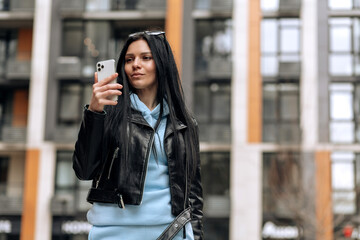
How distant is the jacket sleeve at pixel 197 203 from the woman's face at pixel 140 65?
1.23 feet

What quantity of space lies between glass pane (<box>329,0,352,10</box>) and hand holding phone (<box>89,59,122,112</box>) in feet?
79.3

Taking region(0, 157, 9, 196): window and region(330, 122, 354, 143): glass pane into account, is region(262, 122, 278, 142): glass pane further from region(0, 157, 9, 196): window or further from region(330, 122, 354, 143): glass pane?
region(0, 157, 9, 196): window

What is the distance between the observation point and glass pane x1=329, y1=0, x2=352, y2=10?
24.9 m

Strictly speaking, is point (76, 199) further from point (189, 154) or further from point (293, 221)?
point (189, 154)

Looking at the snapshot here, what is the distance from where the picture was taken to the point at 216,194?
80.8ft

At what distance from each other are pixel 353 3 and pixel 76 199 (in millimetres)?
15026

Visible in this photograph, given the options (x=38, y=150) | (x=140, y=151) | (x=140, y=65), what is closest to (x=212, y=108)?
(x=38, y=150)

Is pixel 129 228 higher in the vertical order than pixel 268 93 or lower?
lower

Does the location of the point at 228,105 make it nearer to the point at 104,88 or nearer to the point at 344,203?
the point at 344,203

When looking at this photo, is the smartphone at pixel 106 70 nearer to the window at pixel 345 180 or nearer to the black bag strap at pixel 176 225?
the black bag strap at pixel 176 225

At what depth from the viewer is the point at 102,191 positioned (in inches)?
86.8

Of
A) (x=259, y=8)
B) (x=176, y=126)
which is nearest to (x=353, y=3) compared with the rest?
(x=259, y=8)

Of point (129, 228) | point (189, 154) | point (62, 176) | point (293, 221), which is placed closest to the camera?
point (129, 228)

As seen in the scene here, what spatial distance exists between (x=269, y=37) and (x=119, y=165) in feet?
77.8
